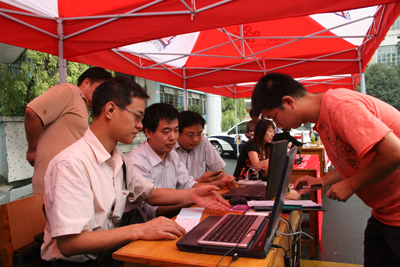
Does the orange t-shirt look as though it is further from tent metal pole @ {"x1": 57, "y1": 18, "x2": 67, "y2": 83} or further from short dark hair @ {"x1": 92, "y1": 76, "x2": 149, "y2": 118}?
tent metal pole @ {"x1": 57, "y1": 18, "x2": 67, "y2": 83}

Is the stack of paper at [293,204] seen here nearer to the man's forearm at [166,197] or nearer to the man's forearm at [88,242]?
the man's forearm at [166,197]

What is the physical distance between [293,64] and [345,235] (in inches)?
122

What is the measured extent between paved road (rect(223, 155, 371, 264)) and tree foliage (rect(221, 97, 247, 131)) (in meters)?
16.1

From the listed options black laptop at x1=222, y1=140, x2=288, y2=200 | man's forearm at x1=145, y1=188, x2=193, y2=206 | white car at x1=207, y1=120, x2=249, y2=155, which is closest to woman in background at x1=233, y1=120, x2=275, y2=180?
black laptop at x1=222, y1=140, x2=288, y2=200

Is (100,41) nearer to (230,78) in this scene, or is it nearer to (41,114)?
(41,114)

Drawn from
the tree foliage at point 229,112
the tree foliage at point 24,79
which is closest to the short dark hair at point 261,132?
the tree foliage at point 24,79

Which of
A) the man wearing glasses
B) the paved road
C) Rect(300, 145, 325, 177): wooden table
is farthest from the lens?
Rect(300, 145, 325, 177): wooden table

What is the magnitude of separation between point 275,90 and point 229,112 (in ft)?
71.5

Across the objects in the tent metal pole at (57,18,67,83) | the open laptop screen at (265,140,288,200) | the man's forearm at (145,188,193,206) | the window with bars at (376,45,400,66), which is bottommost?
the man's forearm at (145,188,193,206)

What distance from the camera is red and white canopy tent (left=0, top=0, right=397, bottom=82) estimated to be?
7.90ft

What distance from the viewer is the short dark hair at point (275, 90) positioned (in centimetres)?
159

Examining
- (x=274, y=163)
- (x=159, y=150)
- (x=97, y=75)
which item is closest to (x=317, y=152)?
(x=159, y=150)

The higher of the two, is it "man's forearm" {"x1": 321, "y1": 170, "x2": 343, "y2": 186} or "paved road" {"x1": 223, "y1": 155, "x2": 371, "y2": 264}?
"man's forearm" {"x1": 321, "y1": 170, "x2": 343, "y2": 186}

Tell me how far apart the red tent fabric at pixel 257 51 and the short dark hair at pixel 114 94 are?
7.23ft
